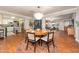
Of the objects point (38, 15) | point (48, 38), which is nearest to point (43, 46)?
point (48, 38)

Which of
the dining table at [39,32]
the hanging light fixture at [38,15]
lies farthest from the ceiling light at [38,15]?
the dining table at [39,32]

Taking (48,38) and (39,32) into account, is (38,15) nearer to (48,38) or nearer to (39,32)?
(39,32)

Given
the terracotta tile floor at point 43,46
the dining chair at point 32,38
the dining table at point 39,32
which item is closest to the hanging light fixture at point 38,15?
the dining table at point 39,32

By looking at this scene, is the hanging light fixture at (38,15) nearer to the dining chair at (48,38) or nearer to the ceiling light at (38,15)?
the ceiling light at (38,15)

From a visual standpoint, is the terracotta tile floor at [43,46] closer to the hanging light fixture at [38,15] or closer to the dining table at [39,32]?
the dining table at [39,32]

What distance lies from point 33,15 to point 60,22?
102 centimetres

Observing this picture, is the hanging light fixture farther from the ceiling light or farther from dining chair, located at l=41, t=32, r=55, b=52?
dining chair, located at l=41, t=32, r=55, b=52

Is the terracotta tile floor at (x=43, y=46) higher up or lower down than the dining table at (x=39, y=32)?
lower down

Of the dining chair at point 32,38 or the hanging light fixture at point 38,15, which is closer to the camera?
the hanging light fixture at point 38,15

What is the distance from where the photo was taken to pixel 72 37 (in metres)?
4.58

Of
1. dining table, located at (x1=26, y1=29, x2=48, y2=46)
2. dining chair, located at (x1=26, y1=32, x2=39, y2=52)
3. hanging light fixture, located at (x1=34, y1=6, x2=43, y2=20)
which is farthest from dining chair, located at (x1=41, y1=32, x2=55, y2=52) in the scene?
hanging light fixture, located at (x1=34, y1=6, x2=43, y2=20)

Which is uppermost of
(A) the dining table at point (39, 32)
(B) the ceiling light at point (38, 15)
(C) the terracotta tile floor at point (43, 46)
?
(B) the ceiling light at point (38, 15)
